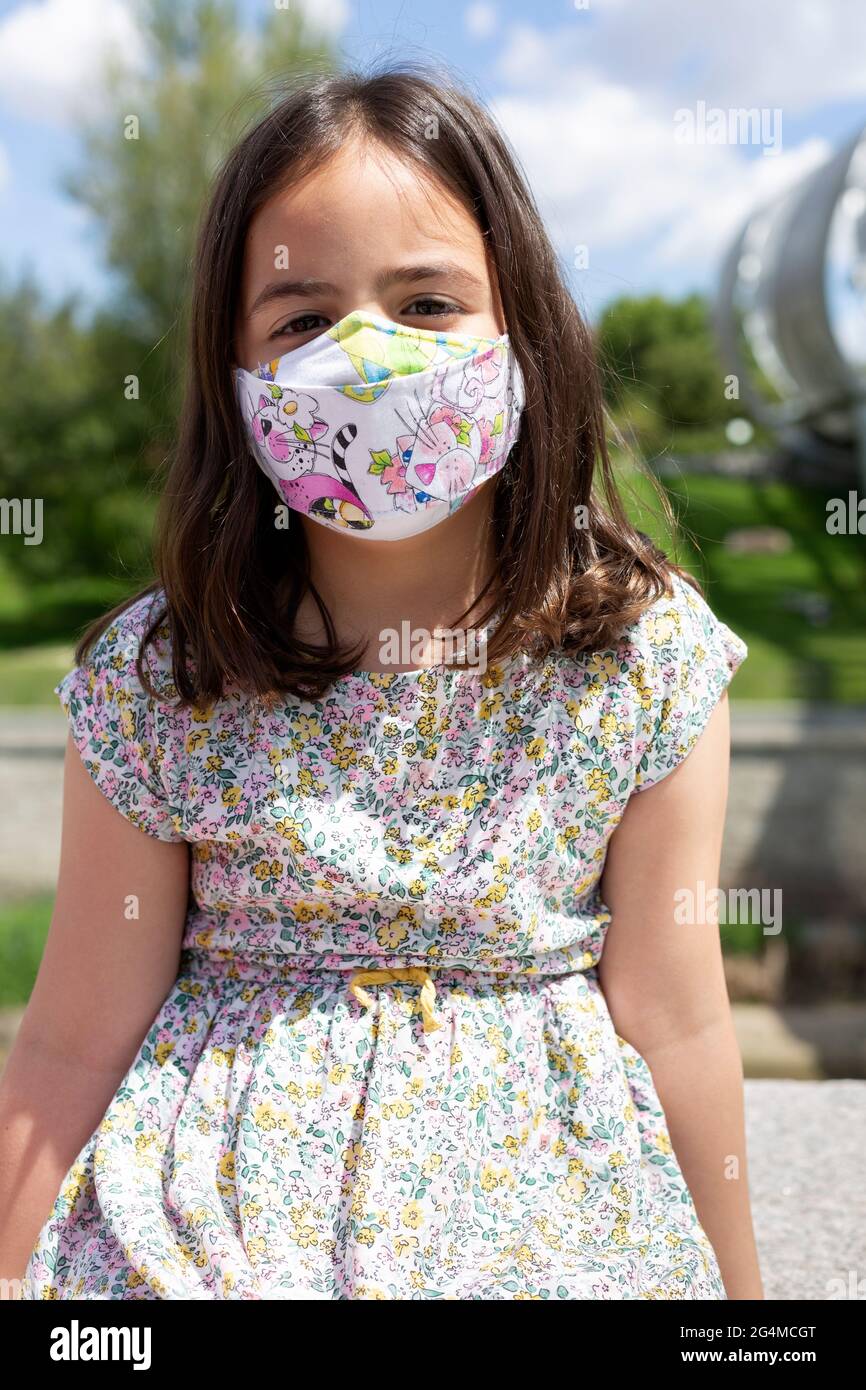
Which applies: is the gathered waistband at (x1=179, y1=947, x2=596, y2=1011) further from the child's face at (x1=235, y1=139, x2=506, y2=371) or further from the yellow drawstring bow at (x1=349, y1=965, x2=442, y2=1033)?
the child's face at (x1=235, y1=139, x2=506, y2=371)

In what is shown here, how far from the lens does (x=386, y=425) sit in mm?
1745

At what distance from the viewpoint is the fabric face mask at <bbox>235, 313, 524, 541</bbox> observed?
1.70 m

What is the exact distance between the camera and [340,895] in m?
1.69

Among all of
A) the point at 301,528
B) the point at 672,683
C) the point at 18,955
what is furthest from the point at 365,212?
the point at 18,955

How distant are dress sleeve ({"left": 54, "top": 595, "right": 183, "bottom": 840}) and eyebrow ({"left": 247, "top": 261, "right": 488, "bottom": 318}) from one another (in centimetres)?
48

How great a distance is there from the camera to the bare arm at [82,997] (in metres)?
1.76

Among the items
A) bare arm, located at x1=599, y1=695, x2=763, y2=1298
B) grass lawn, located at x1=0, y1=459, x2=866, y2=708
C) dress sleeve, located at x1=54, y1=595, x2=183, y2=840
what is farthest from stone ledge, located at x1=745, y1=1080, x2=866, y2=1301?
grass lawn, located at x1=0, y1=459, x2=866, y2=708

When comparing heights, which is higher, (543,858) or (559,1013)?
(543,858)

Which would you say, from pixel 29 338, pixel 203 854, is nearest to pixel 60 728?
pixel 203 854

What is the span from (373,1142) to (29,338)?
2097 centimetres

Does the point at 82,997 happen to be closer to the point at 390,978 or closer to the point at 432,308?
the point at 390,978

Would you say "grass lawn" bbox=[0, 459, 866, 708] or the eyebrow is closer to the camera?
the eyebrow

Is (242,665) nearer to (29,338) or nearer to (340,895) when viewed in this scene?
(340,895)

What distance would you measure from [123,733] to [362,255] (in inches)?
26.8
